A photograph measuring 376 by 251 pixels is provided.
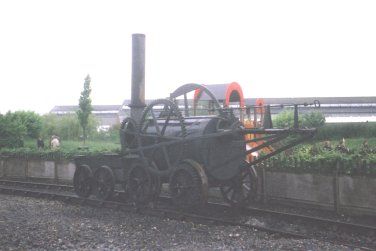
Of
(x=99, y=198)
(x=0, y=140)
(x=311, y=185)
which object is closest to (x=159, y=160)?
(x=99, y=198)

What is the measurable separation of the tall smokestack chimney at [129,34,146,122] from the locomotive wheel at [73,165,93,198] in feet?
7.85

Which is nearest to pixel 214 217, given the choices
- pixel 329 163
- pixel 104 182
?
pixel 329 163

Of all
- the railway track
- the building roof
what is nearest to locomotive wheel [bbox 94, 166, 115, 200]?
the railway track

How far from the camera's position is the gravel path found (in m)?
7.17

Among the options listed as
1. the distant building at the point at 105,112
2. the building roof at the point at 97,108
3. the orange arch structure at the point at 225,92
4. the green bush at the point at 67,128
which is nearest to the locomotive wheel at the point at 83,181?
the orange arch structure at the point at 225,92

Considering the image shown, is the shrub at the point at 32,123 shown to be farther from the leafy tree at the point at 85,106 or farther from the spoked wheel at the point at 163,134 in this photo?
the spoked wheel at the point at 163,134

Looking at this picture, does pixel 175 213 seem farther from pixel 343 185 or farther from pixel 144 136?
pixel 343 185

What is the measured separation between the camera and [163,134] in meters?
10.7

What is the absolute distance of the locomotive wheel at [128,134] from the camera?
11.7 metres

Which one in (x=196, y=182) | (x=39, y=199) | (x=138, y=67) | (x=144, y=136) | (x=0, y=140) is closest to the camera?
(x=196, y=182)

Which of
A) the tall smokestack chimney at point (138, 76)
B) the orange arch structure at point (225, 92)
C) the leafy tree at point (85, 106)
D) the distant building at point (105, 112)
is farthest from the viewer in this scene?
the distant building at point (105, 112)

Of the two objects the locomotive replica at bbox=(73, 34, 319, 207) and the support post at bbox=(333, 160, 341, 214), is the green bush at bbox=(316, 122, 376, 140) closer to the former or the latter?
the locomotive replica at bbox=(73, 34, 319, 207)

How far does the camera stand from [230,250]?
6883mm

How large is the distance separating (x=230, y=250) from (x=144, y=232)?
2.02 m
